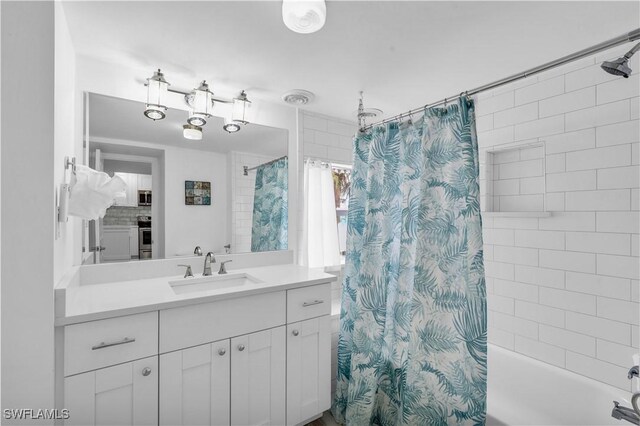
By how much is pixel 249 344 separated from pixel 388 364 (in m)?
0.88

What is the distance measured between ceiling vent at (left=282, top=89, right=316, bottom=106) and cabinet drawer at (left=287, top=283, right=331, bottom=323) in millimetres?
1378

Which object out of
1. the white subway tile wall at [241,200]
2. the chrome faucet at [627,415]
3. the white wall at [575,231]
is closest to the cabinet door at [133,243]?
the white subway tile wall at [241,200]

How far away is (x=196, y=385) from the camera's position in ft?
4.68

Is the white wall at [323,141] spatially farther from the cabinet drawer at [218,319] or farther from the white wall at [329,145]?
the cabinet drawer at [218,319]

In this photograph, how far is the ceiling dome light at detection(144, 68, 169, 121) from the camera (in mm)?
1729

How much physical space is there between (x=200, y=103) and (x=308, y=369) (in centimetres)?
183

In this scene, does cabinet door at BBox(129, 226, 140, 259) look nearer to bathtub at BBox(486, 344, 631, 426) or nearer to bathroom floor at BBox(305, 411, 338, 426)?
bathroom floor at BBox(305, 411, 338, 426)

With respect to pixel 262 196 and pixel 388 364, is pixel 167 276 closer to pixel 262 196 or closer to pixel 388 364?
pixel 262 196

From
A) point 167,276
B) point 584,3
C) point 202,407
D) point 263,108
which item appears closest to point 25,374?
point 202,407

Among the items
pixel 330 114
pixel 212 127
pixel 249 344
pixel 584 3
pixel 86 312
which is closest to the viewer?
pixel 86 312

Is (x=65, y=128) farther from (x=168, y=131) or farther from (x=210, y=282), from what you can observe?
(x=210, y=282)

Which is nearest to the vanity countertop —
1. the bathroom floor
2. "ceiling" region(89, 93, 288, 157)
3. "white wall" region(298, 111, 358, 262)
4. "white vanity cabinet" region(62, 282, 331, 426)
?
"white vanity cabinet" region(62, 282, 331, 426)

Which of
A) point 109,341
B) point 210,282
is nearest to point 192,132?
point 210,282

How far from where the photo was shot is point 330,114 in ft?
8.63
